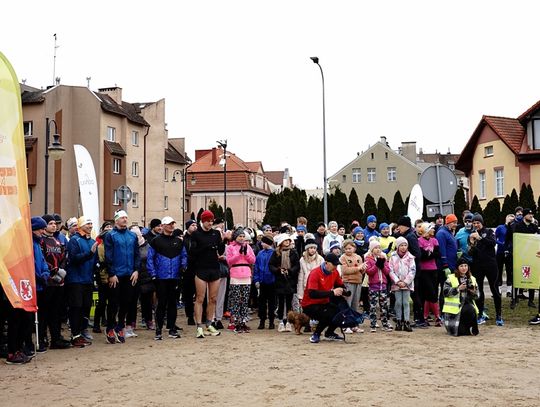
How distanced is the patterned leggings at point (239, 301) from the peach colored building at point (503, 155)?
115 feet

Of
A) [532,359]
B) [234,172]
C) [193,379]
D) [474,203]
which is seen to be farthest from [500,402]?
[234,172]

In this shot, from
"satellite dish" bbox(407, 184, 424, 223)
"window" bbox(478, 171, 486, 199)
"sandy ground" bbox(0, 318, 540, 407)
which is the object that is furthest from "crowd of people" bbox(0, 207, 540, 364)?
"window" bbox(478, 171, 486, 199)

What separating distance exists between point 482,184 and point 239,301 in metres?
38.6

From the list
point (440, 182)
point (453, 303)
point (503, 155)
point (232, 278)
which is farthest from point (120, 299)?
point (503, 155)

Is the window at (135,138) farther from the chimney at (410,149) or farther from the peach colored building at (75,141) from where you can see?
the chimney at (410,149)

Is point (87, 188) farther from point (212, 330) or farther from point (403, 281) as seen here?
point (403, 281)

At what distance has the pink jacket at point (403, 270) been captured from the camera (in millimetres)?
13477

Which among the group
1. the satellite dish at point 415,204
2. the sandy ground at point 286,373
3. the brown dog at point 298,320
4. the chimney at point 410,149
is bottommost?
the sandy ground at point 286,373

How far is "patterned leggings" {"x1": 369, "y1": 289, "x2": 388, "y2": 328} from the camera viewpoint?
13695 mm

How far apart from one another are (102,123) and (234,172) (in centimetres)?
4226

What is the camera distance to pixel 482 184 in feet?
161

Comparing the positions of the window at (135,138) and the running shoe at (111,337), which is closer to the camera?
the running shoe at (111,337)

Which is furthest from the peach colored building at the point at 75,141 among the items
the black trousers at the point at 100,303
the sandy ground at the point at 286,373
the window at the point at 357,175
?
the sandy ground at the point at 286,373

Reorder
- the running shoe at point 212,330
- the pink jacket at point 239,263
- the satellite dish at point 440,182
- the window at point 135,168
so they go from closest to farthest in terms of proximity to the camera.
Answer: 1. the running shoe at point 212,330
2. the pink jacket at point 239,263
3. the satellite dish at point 440,182
4. the window at point 135,168
